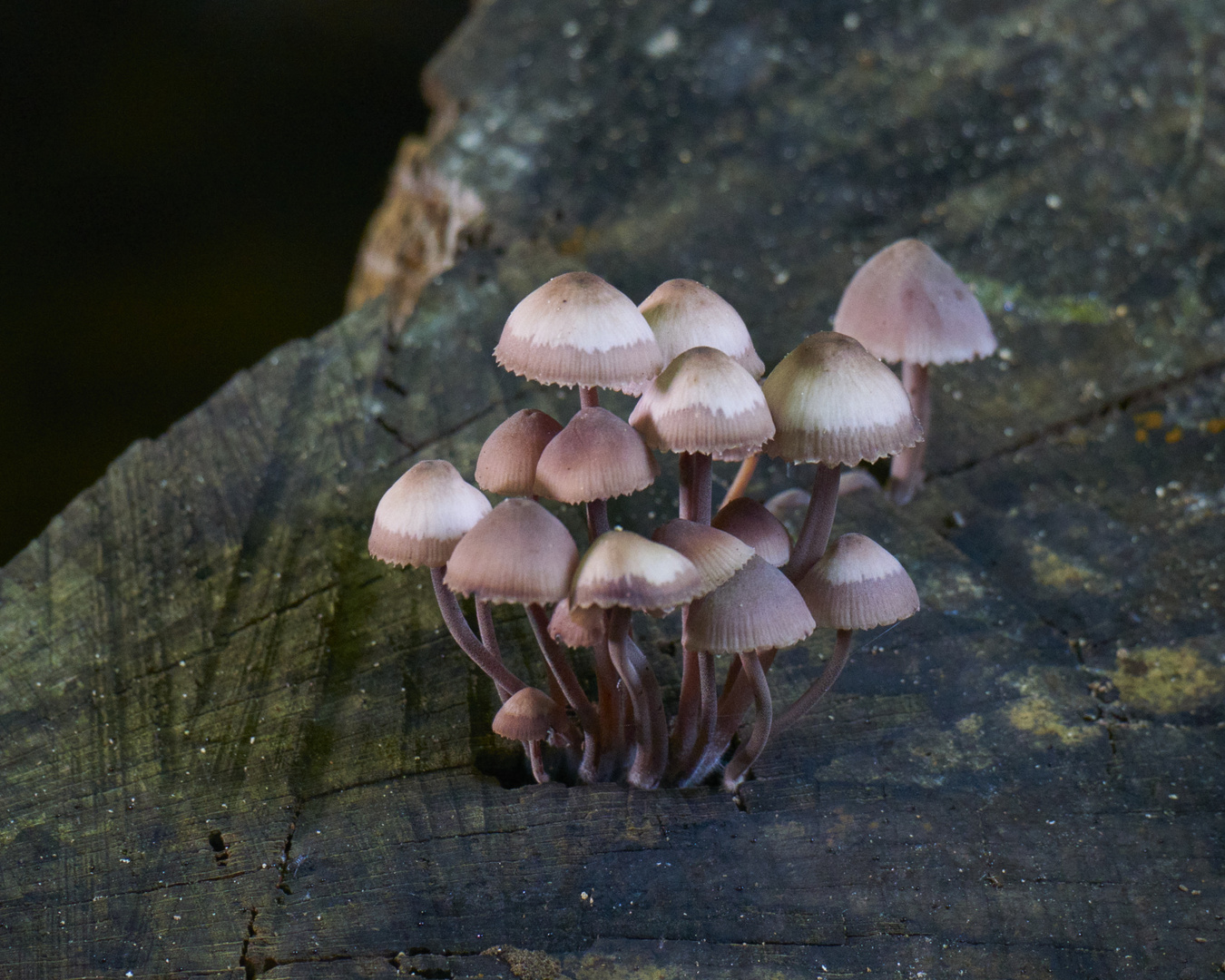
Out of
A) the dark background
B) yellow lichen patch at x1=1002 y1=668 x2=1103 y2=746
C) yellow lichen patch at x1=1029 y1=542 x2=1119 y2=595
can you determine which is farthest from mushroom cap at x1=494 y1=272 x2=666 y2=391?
the dark background

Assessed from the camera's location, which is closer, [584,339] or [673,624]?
[584,339]

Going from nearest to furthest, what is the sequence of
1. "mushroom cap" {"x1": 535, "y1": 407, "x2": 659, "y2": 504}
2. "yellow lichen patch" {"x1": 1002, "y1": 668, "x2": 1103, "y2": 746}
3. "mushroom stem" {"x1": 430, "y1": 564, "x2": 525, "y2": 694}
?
1. "mushroom cap" {"x1": 535, "y1": 407, "x2": 659, "y2": 504}
2. "mushroom stem" {"x1": 430, "y1": 564, "x2": 525, "y2": 694}
3. "yellow lichen patch" {"x1": 1002, "y1": 668, "x2": 1103, "y2": 746}

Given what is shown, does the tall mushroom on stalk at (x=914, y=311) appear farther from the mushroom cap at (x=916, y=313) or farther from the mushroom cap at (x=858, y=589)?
the mushroom cap at (x=858, y=589)

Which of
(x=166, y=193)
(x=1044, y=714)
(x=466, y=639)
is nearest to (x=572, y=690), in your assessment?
(x=466, y=639)

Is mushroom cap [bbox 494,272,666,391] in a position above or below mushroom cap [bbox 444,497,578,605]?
above

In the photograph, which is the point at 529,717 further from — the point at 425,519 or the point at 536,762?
the point at 425,519

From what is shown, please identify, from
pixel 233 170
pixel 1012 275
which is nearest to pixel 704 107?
pixel 1012 275

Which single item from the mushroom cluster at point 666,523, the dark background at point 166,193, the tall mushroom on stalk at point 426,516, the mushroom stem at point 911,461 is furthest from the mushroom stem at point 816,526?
the dark background at point 166,193

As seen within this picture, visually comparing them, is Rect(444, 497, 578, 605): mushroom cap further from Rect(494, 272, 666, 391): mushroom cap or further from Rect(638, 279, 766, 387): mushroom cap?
Rect(638, 279, 766, 387): mushroom cap
